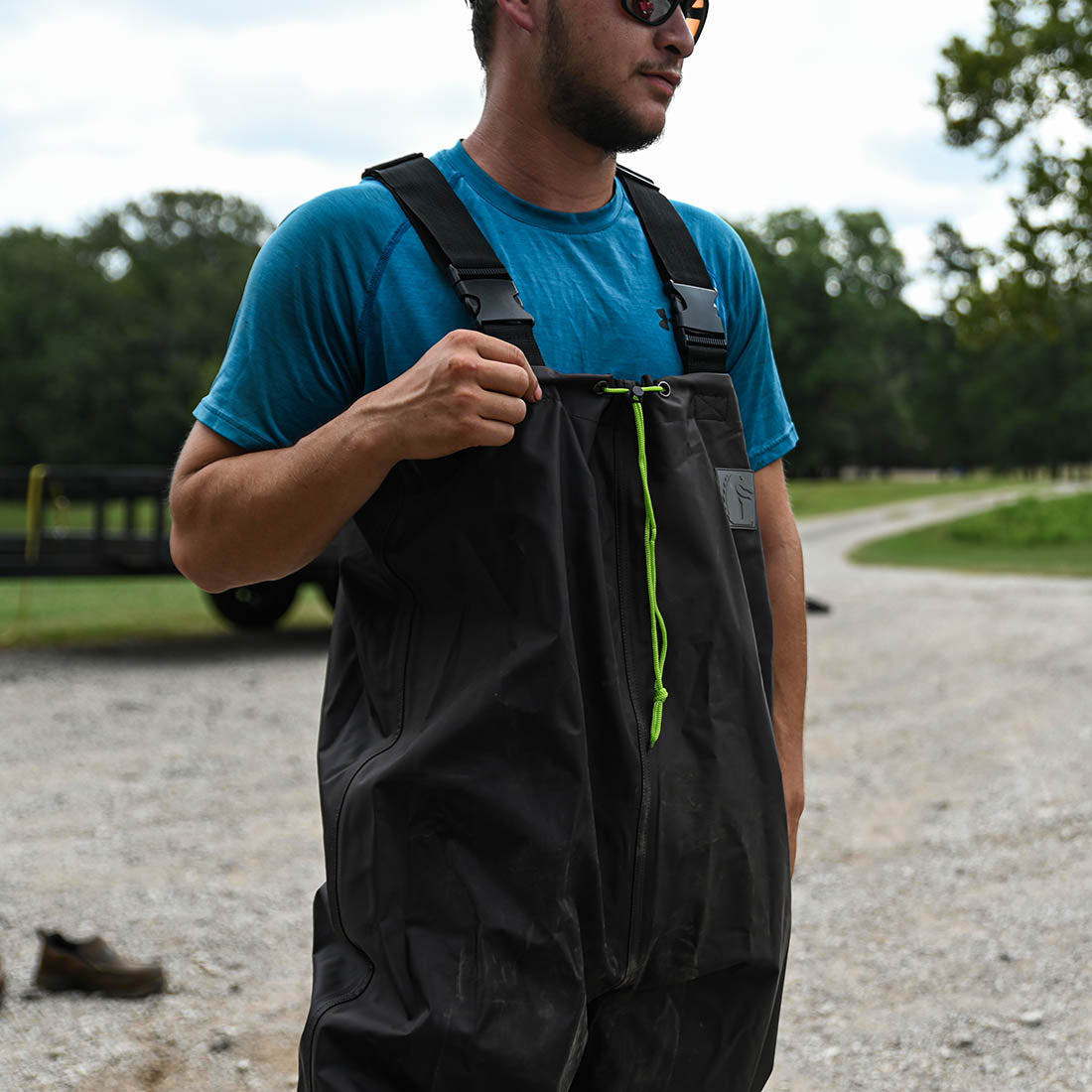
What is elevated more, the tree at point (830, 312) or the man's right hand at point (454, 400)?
the tree at point (830, 312)

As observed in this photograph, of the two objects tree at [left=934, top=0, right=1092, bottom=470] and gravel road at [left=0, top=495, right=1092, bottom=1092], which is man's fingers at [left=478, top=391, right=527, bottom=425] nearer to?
gravel road at [left=0, top=495, right=1092, bottom=1092]

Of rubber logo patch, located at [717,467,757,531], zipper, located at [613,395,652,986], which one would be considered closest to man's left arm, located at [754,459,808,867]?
rubber logo patch, located at [717,467,757,531]

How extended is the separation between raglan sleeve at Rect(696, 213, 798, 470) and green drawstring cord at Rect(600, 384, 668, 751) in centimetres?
34

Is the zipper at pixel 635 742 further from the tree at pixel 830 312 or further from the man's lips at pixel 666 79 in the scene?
the tree at pixel 830 312

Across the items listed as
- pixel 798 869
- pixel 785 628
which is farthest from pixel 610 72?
pixel 798 869

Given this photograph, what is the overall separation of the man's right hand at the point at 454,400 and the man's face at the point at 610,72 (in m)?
0.38

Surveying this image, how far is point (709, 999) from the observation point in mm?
1559

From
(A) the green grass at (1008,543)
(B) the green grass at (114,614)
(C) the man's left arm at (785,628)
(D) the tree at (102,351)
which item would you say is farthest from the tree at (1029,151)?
(D) the tree at (102,351)

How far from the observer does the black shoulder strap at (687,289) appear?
1.62 m

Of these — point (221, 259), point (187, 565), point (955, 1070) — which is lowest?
point (955, 1070)

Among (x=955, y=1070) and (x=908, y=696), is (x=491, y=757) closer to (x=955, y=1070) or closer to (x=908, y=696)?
(x=955, y=1070)

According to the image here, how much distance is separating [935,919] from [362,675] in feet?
10.8

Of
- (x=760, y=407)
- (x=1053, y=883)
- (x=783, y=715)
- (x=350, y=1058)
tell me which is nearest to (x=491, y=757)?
(x=350, y=1058)

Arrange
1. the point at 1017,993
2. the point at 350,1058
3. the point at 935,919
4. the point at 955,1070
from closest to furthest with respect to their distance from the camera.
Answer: the point at 350,1058 < the point at 955,1070 < the point at 1017,993 < the point at 935,919
